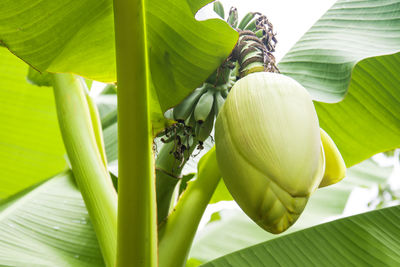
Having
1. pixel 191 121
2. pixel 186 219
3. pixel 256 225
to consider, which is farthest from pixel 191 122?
pixel 256 225

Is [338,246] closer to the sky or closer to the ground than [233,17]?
closer to the ground

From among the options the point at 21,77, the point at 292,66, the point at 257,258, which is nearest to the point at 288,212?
the point at 257,258

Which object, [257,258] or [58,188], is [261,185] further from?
[58,188]

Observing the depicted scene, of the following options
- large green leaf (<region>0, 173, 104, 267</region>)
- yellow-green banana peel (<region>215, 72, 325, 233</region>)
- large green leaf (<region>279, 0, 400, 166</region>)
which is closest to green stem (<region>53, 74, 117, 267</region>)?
large green leaf (<region>0, 173, 104, 267</region>)

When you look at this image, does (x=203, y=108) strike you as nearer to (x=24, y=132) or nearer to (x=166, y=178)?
(x=166, y=178)

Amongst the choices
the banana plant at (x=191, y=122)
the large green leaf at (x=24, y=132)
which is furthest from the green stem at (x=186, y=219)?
the large green leaf at (x=24, y=132)

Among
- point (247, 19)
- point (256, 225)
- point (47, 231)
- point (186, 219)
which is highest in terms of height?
point (247, 19)

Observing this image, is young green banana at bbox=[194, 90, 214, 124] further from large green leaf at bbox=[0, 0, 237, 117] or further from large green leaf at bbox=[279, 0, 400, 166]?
large green leaf at bbox=[279, 0, 400, 166]
